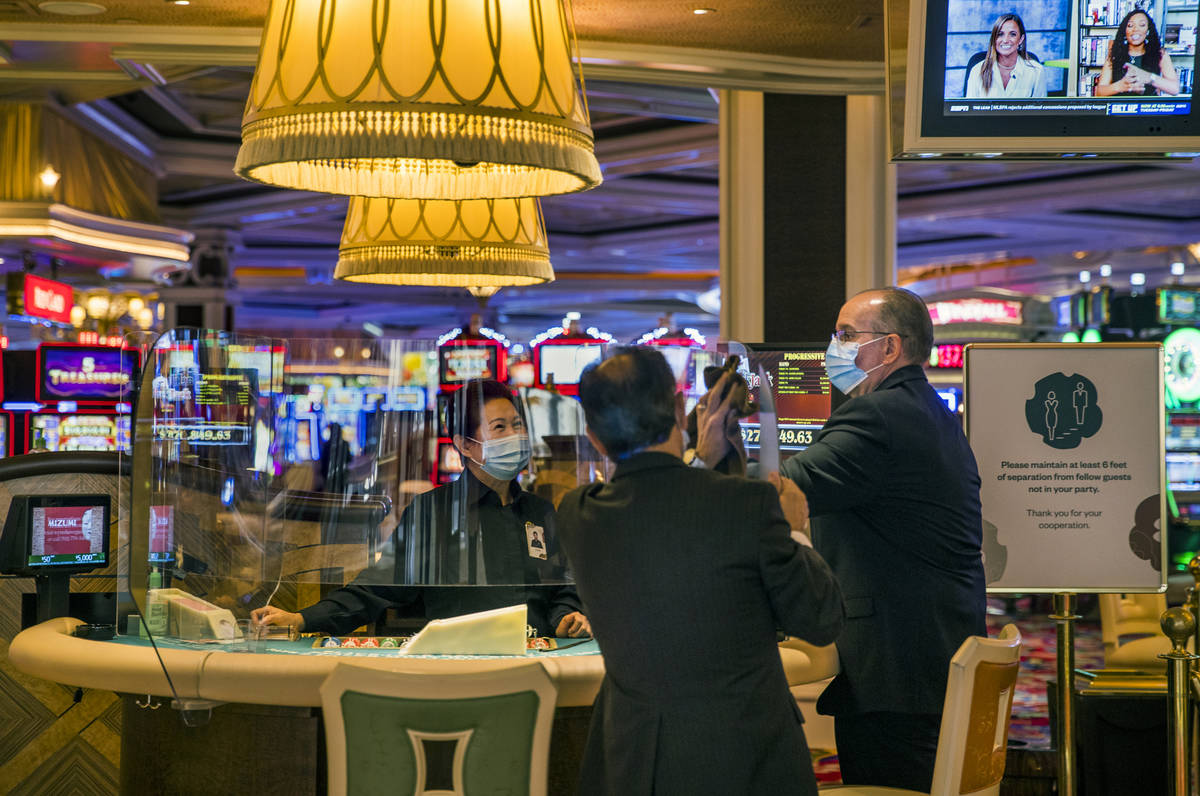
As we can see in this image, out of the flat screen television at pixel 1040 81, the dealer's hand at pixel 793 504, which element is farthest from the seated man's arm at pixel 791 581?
the flat screen television at pixel 1040 81

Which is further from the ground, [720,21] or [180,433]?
[720,21]

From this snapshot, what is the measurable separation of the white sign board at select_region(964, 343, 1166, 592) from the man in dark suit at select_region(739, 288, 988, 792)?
1144 millimetres

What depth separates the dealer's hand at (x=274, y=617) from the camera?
9.07 ft

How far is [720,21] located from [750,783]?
12.6 feet

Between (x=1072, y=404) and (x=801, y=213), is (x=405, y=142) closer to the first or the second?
(x=1072, y=404)

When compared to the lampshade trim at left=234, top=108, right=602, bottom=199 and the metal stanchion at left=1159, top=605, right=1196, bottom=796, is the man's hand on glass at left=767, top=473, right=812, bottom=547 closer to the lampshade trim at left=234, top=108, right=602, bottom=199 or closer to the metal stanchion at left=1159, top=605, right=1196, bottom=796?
the lampshade trim at left=234, top=108, right=602, bottom=199

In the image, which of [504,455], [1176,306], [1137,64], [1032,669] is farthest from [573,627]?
[1176,306]

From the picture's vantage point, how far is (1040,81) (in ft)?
11.3

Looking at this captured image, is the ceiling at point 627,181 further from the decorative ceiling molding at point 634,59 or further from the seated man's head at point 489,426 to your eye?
the seated man's head at point 489,426

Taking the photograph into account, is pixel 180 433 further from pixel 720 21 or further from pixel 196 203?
pixel 196 203

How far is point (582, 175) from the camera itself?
2354mm

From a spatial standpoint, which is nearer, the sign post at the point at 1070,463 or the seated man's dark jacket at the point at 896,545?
the seated man's dark jacket at the point at 896,545

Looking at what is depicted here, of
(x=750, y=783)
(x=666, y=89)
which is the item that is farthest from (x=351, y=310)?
(x=750, y=783)

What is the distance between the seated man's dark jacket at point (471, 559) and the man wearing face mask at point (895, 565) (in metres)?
0.65
